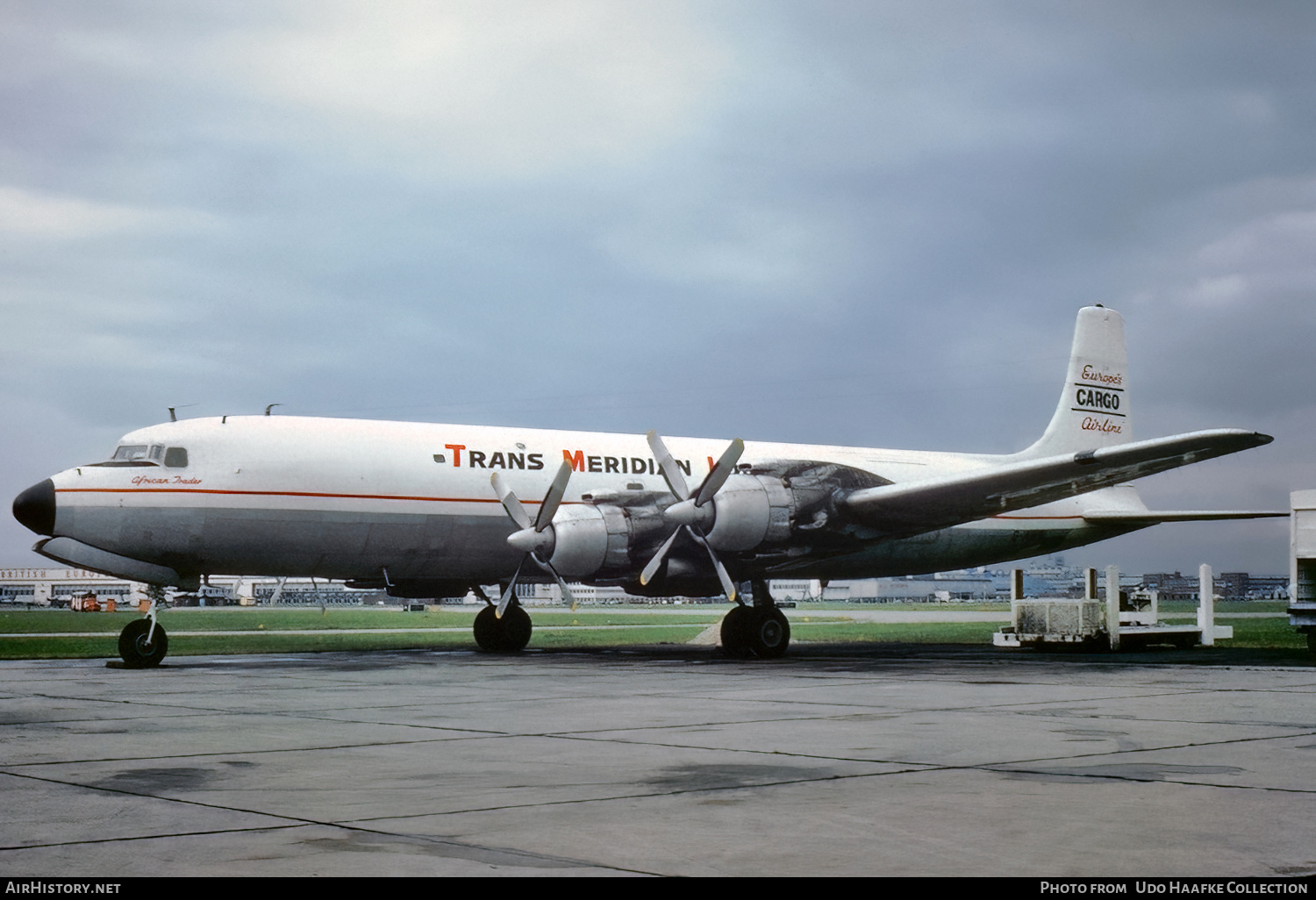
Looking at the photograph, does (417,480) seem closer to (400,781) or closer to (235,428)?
(235,428)

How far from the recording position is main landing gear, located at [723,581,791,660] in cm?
2306

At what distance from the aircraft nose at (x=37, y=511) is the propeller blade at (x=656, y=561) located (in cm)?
1014

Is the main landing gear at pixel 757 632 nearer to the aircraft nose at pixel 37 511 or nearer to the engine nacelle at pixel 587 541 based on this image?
the engine nacelle at pixel 587 541

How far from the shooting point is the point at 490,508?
24312 mm

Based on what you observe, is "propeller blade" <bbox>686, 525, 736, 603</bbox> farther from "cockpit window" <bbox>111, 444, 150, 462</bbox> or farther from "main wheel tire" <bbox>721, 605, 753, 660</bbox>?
"cockpit window" <bbox>111, 444, 150, 462</bbox>

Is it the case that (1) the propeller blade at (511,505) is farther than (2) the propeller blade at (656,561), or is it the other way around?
(1) the propeller blade at (511,505)

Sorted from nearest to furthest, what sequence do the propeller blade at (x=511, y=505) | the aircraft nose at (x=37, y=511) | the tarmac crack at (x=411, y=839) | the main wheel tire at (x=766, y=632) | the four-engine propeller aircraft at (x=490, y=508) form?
the tarmac crack at (x=411, y=839) < the aircraft nose at (x=37, y=511) < the four-engine propeller aircraft at (x=490, y=508) < the main wheel tire at (x=766, y=632) < the propeller blade at (x=511, y=505)

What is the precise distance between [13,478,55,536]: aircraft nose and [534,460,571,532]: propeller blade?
8315 millimetres

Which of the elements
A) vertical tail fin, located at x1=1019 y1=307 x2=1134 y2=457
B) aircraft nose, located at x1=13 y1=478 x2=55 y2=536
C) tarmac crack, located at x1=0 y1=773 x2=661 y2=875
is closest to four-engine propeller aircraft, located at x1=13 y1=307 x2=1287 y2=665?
aircraft nose, located at x1=13 y1=478 x2=55 y2=536

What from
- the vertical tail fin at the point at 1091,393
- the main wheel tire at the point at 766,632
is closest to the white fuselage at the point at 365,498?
the main wheel tire at the point at 766,632

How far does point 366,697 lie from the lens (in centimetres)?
1498

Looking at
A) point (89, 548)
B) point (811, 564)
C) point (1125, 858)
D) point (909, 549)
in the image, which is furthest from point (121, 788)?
point (909, 549)

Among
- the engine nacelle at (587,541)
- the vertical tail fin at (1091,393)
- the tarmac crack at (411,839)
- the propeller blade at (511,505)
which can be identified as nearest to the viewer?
the tarmac crack at (411,839)

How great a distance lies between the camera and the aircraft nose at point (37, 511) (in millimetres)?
20141
